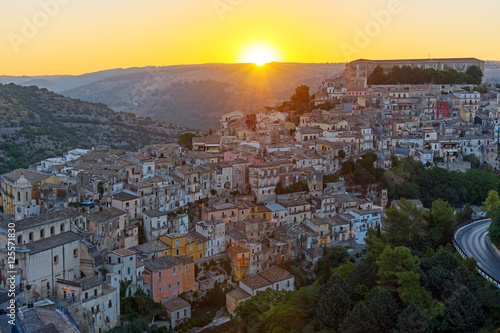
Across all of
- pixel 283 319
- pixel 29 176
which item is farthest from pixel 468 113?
pixel 29 176

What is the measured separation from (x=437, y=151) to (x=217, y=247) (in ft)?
69.2

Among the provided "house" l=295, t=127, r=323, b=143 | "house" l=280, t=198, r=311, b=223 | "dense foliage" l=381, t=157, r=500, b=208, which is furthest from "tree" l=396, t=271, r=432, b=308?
"house" l=295, t=127, r=323, b=143

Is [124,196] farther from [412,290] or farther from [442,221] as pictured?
[412,290]

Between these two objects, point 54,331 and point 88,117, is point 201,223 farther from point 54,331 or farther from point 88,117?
point 88,117

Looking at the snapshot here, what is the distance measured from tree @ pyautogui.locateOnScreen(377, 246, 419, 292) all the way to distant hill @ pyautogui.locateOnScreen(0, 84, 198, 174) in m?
29.4

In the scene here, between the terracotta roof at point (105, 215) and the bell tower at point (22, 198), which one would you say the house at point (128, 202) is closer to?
the terracotta roof at point (105, 215)

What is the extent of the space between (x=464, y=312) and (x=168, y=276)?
13088mm

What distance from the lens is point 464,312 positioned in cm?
1681

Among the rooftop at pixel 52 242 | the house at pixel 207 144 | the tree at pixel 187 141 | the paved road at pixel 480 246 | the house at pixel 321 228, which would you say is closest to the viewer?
the paved road at pixel 480 246

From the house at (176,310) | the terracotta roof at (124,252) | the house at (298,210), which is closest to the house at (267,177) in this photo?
the house at (298,210)

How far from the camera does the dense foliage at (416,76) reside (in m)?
54.6

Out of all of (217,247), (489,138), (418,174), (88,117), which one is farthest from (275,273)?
(88,117)

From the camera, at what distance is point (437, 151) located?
4222cm

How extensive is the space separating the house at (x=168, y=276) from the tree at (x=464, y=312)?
12.6 m
